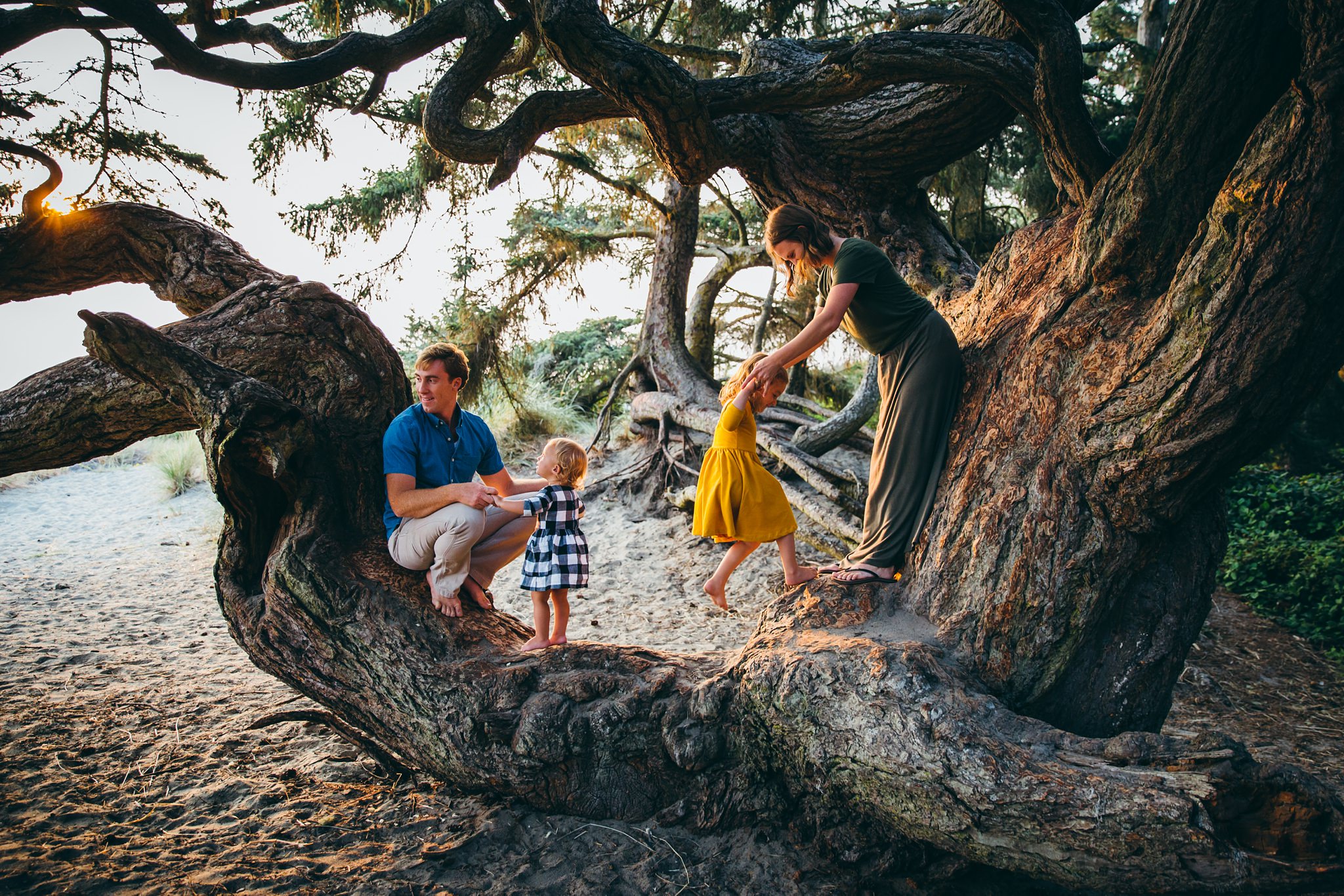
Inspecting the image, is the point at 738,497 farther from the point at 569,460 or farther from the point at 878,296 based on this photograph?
the point at 878,296

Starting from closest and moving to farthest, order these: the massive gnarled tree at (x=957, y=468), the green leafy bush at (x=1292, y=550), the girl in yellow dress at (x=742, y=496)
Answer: the massive gnarled tree at (x=957, y=468) < the girl in yellow dress at (x=742, y=496) < the green leafy bush at (x=1292, y=550)

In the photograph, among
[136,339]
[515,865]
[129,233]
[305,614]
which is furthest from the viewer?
[129,233]

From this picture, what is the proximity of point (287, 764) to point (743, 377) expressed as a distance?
9.89 feet

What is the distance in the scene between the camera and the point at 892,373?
3.45 metres

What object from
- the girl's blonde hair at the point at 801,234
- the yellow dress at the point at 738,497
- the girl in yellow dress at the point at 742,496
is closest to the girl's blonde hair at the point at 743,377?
the girl in yellow dress at the point at 742,496

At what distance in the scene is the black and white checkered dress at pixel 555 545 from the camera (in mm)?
3658

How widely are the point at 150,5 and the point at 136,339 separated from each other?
2187mm

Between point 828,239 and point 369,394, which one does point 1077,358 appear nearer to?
point 828,239

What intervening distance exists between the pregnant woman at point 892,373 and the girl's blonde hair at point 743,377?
26.4 inches

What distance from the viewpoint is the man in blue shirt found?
353 cm

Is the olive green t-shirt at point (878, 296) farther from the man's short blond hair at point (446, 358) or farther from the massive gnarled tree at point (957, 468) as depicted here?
the man's short blond hair at point (446, 358)

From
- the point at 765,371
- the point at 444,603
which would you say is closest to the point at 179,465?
the point at 444,603

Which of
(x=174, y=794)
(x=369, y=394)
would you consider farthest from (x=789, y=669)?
(x=174, y=794)

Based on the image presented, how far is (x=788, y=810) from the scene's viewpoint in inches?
119
